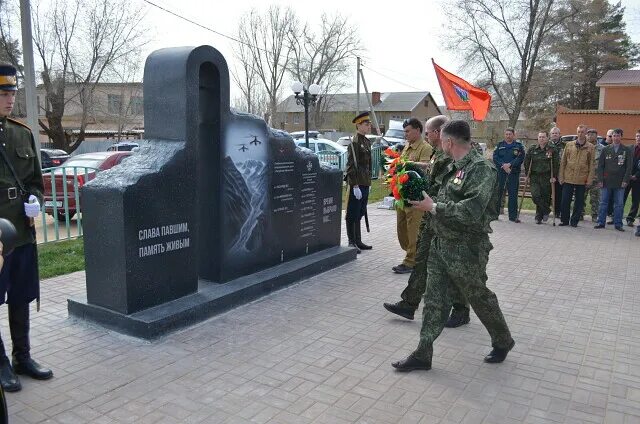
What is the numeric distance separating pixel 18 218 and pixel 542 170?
10296 mm

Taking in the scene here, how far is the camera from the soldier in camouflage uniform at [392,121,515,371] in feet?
12.7

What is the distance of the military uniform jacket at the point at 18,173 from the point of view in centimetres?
378

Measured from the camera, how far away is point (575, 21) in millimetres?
33500

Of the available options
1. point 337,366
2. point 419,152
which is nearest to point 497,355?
point 337,366

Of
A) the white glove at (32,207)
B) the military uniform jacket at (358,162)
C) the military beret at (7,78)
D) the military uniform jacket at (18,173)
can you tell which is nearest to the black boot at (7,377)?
the military uniform jacket at (18,173)

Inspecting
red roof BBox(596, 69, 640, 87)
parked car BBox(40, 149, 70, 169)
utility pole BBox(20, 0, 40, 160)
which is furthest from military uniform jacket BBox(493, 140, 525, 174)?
red roof BBox(596, 69, 640, 87)

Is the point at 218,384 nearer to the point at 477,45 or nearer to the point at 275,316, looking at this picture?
the point at 275,316

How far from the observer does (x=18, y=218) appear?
3.87m

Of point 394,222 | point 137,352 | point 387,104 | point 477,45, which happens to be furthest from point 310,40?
point 137,352

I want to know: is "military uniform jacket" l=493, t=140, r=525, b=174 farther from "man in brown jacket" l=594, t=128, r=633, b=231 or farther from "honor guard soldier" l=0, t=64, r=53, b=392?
"honor guard soldier" l=0, t=64, r=53, b=392

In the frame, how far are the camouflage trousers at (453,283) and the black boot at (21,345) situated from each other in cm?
281

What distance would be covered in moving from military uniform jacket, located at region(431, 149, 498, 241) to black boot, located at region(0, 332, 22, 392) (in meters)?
3.17

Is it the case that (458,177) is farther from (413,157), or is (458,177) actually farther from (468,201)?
(413,157)

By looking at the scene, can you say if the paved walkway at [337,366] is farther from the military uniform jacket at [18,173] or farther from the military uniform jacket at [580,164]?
the military uniform jacket at [580,164]
